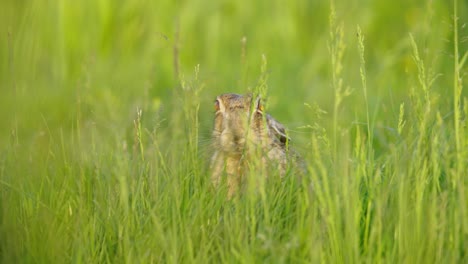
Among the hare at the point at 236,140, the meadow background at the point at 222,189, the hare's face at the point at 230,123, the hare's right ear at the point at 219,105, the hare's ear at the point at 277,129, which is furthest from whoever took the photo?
the hare's right ear at the point at 219,105

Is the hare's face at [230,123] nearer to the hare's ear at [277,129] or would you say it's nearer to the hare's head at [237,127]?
the hare's head at [237,127]

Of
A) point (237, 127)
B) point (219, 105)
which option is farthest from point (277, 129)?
point (219, 105)

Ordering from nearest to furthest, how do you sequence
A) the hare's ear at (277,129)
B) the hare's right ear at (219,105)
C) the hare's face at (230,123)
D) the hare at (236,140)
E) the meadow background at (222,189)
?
1. the meadow background at (222,189)
2. the hare at (236,140)
3. the hare's face at (230,123)
4. the hare's ear at (277,129)
5. the hare's right ear at (219,105)

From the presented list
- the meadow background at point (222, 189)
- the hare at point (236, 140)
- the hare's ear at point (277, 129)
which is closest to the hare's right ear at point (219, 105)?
the hare at point (236, 140)

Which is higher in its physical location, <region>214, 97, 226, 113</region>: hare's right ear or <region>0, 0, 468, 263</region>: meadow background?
<region>214, 97, 226, 113</region>: hare's right ear

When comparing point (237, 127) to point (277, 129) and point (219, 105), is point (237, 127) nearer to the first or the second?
point (277, 129)

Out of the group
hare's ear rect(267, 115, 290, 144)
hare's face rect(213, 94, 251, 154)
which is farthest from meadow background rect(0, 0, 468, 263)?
hare's ear rect(267, 115, 290, 144)

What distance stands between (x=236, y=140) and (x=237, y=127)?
142 millimetres

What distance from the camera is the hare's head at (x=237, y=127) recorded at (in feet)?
13.6

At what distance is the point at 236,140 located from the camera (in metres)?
4.20

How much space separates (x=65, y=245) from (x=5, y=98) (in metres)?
0.88

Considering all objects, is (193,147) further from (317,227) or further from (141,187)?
(317,227)

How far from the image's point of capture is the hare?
157 inches

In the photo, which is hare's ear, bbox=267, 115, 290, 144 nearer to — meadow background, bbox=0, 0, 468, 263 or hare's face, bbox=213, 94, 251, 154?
hare's face, bbox=213, 94, 251, 154
